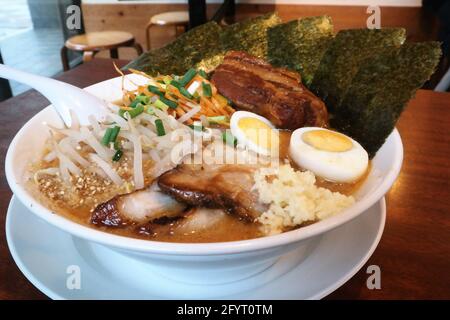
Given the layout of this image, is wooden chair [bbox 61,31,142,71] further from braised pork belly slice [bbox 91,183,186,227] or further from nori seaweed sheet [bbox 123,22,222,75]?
braised pork belly slice [bbox 91,183,186,227]

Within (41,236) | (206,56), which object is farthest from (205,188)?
(206,56)

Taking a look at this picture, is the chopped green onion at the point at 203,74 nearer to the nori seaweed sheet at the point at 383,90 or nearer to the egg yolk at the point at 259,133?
the egg yolk at the point at 259,133

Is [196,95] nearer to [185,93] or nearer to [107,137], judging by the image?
[185,93]

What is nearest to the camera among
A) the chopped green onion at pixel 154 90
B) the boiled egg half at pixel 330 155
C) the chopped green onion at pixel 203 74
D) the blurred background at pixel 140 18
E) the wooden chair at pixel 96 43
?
the boiled egg half at pixel 330 155

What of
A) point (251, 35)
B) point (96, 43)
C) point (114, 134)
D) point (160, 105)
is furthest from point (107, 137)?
point (96, 43)

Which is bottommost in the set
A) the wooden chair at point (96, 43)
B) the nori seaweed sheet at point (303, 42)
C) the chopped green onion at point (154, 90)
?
the wooden chair at point (96, 43)

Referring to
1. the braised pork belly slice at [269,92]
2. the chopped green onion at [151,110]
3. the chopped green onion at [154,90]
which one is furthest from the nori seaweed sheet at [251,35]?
the chopped green onion at [151,110]

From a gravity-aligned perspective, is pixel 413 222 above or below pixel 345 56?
below
